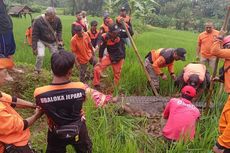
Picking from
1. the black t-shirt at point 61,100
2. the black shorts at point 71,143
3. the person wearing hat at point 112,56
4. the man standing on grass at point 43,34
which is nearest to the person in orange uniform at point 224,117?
the black shorts at point 71,143

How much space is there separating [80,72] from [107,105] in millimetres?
2273

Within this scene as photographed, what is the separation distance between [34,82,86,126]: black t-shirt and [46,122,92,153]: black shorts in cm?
18

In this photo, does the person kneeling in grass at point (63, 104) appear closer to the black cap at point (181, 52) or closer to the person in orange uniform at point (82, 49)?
the black cap at point (181, 52)

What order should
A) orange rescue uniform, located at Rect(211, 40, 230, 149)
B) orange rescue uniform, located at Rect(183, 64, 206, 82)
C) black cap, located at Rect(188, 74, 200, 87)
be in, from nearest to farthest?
orange rescue uniform, located at Rect(211, 40, 230, 149) → black cap, located at Rect(188, 74, 200, 87) → orange rescue uniform, located at Rect(183, 64, 206, 82)

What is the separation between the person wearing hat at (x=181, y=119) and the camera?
12.5 ft

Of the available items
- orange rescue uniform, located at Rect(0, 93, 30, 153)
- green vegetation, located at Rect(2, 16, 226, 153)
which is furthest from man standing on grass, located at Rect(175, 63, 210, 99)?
orange rescue uniform, located at Rect(0, 93, 30, 153)

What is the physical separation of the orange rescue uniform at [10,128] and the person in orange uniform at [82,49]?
384cm

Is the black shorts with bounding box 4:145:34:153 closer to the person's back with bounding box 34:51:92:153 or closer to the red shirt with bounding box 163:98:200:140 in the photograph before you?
the person's back with bounding box 34:51:92:153

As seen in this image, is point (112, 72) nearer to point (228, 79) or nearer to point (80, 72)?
point (80, 72)

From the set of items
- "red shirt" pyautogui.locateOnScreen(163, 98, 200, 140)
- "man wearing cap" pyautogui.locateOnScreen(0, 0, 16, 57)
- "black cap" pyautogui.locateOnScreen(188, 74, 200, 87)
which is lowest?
"red shirt" pyautogui.locateOnScreen(163, 98, 200, 140)

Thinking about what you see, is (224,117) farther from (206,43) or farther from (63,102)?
(206,43)

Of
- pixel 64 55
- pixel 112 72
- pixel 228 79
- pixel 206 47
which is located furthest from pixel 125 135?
pixel 206 47

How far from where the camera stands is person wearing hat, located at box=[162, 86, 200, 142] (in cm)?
381

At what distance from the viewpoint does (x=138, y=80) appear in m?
6.25
